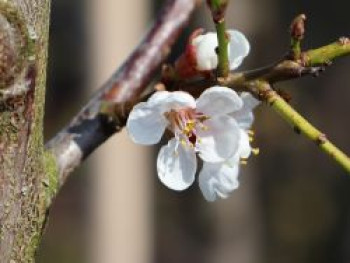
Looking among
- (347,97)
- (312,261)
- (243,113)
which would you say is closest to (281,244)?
(312,261)

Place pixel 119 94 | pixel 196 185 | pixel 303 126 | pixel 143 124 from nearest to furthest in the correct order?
pixel 303 126 → pixel 143 124 → pixel 119 94 → pixel 196 185

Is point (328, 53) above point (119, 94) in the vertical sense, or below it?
above

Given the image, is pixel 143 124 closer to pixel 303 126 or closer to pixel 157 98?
pixel 157 98

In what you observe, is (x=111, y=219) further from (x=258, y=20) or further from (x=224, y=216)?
(x=258, y=20)

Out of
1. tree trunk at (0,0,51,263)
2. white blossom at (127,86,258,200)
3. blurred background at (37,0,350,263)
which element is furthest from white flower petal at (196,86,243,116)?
blurred background at (37,0,350,263)

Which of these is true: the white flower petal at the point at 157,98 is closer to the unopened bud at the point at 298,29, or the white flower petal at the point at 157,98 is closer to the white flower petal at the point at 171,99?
the white flower petal at the point at 171,99

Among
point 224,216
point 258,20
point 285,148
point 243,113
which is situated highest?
point 243,113

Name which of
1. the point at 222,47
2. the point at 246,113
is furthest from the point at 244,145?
the point at 222,47
